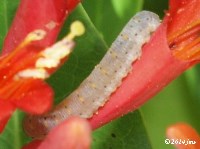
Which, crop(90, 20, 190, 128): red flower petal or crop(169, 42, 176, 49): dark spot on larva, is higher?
crop(90, 20, 190, 128): red flower petal

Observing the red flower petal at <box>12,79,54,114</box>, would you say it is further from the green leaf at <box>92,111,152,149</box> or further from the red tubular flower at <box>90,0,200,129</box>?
the green leaf at <box>92,111,152,149</box>

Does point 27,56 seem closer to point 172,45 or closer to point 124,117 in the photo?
point 172,45

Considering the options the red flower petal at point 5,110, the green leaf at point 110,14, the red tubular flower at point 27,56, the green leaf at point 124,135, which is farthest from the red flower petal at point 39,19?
the green leaf at point 110,14

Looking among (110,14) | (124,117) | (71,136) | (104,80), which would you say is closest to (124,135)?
(124,117)

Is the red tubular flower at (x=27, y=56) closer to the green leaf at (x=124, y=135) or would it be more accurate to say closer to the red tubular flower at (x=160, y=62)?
the red tubular flower at (x=160, y=62)

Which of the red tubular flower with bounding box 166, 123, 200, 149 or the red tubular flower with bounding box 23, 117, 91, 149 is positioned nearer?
the red tubular flower with bounding box 23, 117, 91, 149

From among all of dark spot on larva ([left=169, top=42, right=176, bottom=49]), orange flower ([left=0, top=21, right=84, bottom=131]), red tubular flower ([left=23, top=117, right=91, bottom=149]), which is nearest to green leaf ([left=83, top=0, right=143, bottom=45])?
dark spot on larva ([left=169, top=42, right=176, bottom=49])
